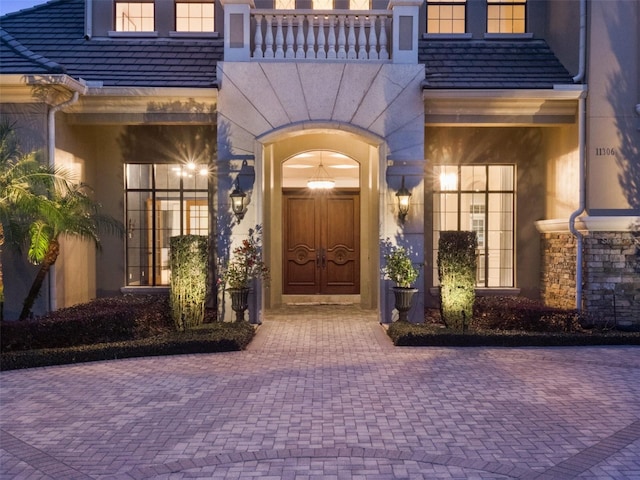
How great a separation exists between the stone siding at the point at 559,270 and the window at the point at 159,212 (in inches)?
277

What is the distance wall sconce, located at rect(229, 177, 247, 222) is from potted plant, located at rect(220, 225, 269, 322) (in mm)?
394

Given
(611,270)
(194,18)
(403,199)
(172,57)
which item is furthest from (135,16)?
(611,270)

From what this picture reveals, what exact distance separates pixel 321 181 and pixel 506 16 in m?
5.41

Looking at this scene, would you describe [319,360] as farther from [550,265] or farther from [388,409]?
[550,265]

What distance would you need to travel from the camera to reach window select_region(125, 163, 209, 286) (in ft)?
39.9

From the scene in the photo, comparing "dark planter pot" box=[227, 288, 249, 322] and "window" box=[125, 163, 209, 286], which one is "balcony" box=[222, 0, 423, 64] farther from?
"dark planter pot" box=[227, 288, 249, 322]

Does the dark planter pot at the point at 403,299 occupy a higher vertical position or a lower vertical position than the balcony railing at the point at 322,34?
lower

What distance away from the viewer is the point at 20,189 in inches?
320

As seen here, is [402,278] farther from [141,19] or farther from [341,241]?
[141,19]

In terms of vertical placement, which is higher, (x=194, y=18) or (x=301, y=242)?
(x=194, y=18)

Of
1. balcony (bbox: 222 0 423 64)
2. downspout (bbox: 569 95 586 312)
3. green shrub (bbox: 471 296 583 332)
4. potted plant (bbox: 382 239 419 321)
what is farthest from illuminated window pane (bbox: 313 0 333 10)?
green shrub (bbox: 471 296 583 332)

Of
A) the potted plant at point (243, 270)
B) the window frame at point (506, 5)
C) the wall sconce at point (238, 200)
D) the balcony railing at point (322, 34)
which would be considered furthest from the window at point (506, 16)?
the potted plant at point (243, 270)

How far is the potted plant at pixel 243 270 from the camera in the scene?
1006 centimetres

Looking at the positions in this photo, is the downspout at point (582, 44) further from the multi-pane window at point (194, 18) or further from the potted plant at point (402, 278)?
the multi-pane window at point (194, 18)
